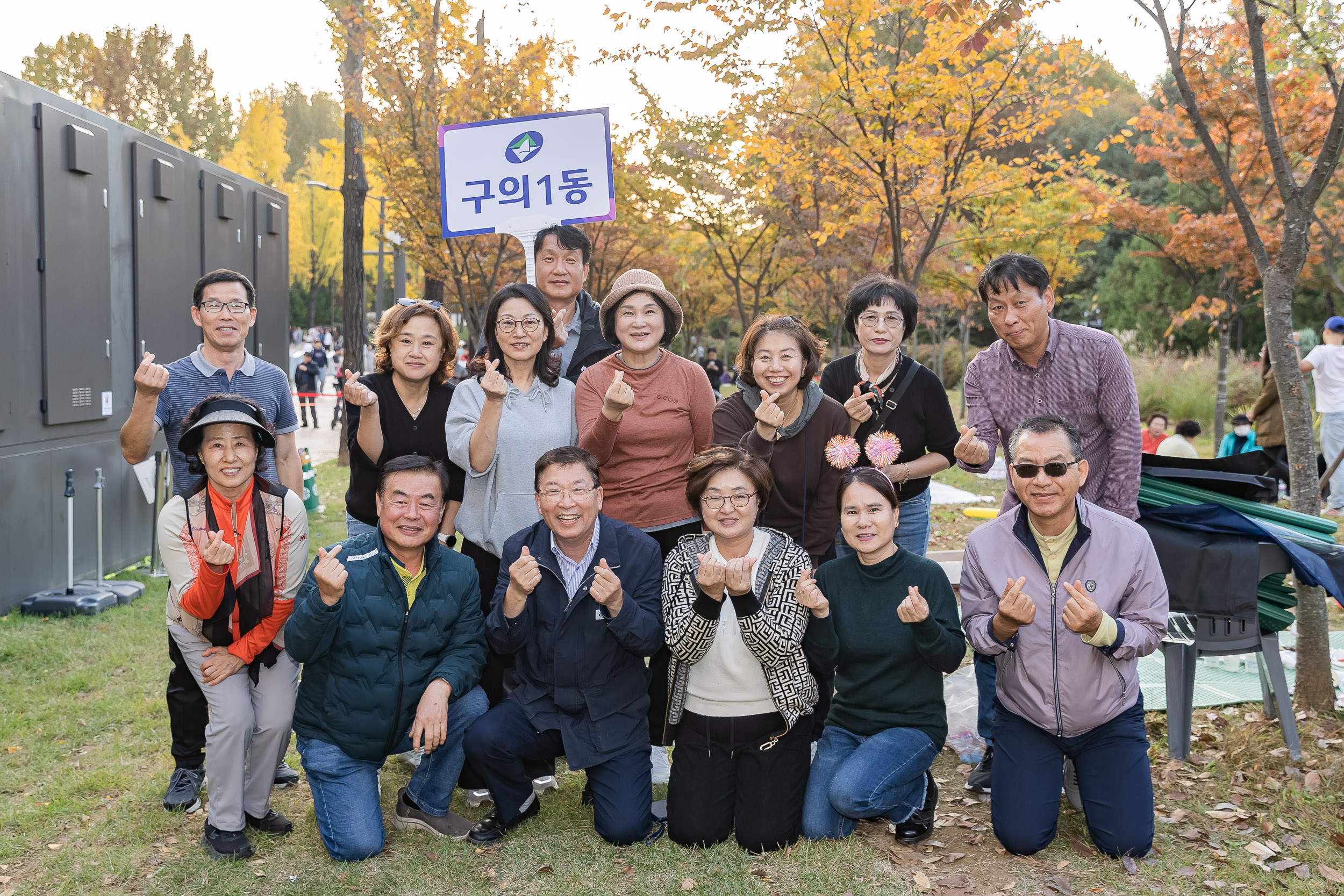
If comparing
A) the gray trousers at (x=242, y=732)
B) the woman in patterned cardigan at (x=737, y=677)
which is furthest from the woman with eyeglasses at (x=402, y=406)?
the woman in patterned cardigan at (x=737, y=677)

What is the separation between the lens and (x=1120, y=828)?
3.38 meters

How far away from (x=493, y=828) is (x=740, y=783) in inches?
36.6

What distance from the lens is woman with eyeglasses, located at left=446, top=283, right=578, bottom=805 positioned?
394 cm

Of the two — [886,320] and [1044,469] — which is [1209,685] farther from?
[886,320]

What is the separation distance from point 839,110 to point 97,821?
8911mm

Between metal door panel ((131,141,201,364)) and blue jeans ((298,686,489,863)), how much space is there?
17.7 ft

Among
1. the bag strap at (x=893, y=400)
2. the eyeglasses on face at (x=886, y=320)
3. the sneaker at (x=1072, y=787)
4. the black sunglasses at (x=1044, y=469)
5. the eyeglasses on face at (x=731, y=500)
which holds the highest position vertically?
the eyeglasses on face at (x=886, y=320)

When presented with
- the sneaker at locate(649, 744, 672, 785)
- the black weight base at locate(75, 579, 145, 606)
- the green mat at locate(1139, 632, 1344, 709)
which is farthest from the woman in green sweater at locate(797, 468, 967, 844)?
the black weight base at locate(75, 579, 145, 606)

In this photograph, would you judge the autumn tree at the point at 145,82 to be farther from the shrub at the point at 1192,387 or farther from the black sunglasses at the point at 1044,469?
the black sunglasses at the point at 1044,469

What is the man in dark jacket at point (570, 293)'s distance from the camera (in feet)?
15.4

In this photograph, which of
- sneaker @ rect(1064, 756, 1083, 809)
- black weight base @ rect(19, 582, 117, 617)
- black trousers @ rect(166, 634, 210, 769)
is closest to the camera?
sneaker @ rect(1064, 756, 1083, 809)

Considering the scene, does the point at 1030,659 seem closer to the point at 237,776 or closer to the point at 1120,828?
the point at 1120,828

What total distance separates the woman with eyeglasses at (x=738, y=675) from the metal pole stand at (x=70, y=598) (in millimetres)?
4758

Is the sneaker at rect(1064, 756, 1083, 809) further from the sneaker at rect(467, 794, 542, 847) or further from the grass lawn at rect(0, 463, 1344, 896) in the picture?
the sneaker at rect(467, 794, 542, 847)
